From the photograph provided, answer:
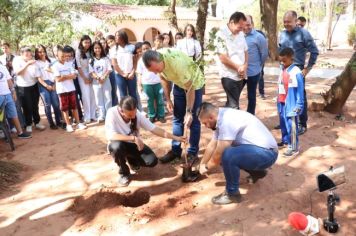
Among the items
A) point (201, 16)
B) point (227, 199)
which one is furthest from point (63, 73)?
point (227, 199)

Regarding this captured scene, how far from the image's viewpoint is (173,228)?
337 cm

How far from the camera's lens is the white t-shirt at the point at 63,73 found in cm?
639

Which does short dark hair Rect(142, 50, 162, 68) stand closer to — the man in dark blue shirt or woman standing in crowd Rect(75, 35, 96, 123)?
the man in dark blue shirt

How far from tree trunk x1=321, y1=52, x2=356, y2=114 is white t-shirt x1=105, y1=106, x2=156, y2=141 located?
12.3ft

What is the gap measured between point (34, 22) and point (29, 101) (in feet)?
36.2

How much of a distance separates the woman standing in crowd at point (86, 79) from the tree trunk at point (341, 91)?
14.6 ft

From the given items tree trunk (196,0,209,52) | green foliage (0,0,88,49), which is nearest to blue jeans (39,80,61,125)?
tree trunk (196,0,209,52)

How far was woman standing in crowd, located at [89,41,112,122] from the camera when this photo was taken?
21.9ft

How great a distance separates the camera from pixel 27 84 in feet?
21.6

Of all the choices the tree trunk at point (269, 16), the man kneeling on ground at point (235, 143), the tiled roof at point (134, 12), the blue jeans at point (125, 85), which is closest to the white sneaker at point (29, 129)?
the blue jeans at point (125, 85)

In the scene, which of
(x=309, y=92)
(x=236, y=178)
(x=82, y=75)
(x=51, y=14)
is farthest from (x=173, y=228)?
(x=51, y=14)

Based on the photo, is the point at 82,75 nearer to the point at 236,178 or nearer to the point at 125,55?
the point at 125,55

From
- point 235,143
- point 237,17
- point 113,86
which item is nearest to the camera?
point 235,143

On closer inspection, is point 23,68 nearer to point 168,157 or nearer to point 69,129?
point 69,129
